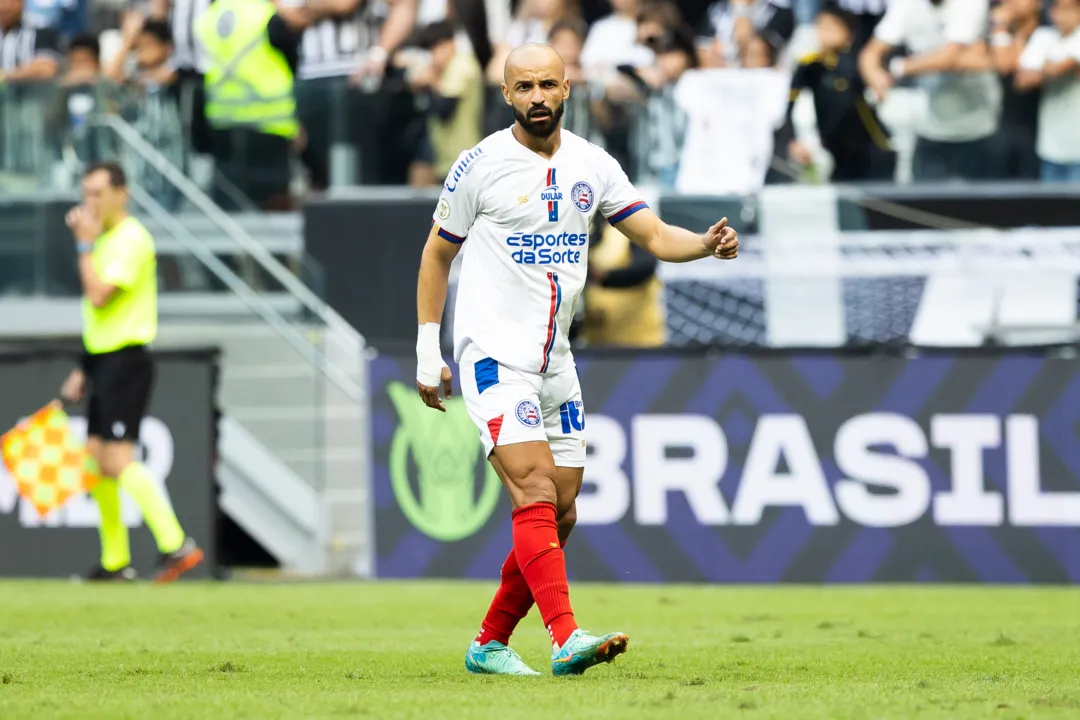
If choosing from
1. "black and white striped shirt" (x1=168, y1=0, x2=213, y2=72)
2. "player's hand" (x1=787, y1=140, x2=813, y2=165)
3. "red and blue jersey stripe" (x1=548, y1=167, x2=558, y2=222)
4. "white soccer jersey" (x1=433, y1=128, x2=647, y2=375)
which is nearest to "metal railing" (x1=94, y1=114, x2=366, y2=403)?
"black and white striped shirt" (x1=168, y1=0, x2=213, y2=72)

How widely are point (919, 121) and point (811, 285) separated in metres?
1.75

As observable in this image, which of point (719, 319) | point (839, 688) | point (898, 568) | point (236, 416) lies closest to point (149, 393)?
point (236, 416)

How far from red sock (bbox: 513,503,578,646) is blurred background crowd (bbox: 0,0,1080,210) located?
7426 mm

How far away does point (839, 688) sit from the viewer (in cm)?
607

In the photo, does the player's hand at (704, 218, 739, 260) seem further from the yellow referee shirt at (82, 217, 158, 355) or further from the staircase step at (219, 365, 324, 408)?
the staircase step at (219, 365, 324, 408)

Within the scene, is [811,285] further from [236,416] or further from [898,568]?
[236,416]

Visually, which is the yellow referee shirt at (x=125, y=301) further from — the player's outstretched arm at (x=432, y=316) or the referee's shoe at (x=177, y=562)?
the player's outstretched arm at (x=432, y=316)

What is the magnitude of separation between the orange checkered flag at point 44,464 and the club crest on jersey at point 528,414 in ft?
23.9

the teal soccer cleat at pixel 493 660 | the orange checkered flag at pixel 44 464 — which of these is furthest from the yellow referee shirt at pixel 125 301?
the teal soccer cleat at pixel 493 660

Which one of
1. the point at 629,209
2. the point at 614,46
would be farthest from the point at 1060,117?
the point at 629,209

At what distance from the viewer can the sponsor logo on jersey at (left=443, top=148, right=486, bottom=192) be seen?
22.1 ft

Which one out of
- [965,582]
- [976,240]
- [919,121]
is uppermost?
[919,121]

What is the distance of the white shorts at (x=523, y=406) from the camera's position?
658 centimetres

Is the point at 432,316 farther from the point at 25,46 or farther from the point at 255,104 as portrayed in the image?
the point at 25,46
